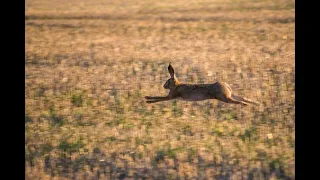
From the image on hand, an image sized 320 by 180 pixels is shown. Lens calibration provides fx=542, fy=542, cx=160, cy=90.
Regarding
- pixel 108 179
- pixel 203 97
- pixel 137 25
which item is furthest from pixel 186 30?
pixel 108 179

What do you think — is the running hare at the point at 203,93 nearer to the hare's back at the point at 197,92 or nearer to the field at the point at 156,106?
the hare's back at the point at 197,92

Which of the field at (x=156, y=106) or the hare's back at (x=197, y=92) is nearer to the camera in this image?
the field at (x=156, y=106)

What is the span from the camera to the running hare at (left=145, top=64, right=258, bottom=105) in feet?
21.5

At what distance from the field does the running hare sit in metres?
0.10

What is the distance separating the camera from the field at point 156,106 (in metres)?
5.01

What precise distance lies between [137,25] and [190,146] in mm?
9641

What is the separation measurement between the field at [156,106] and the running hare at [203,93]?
0.10m

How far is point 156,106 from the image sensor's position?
6754 millimetres

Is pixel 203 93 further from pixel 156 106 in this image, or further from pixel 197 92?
pixel 156 106

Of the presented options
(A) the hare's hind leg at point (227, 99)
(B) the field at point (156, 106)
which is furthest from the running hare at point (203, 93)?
(B) the field at point (156, 106)

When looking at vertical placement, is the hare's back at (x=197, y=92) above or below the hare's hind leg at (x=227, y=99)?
above

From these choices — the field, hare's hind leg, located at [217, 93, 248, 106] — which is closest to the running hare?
hare's hind leg, located at [217, 93, 248, 106]

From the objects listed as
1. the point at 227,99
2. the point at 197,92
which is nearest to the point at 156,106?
the point at 197,92

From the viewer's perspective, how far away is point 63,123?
6.21 metres
